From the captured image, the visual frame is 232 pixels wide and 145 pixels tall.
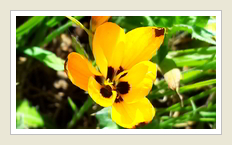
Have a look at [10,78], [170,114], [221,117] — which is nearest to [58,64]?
[10,78]

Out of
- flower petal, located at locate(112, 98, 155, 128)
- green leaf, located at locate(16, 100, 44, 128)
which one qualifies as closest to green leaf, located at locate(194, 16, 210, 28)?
flower petal, located at locate(112, 98, 155, 128)

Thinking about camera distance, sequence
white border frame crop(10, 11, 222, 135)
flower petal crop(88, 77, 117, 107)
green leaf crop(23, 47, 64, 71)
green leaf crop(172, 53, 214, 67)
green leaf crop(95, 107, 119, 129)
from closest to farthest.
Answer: flower petal crop(88, 77, 117, 107), white border frame crop(10, 11, 222, 135), green leaf crop(95, 107, 119, 129), green leaf crop(23, 47, 64, 71), green leaf crop(172, 53, 214, 67)

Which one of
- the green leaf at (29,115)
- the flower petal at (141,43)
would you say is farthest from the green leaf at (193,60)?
the green leaf at (29,115)

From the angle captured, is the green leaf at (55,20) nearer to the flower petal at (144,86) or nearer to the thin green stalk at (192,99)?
the flower petal at (144,86)

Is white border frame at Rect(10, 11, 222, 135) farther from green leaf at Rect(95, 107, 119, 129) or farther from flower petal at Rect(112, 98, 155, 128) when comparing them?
flower petal at Rect(112, 98, 155, 128)
